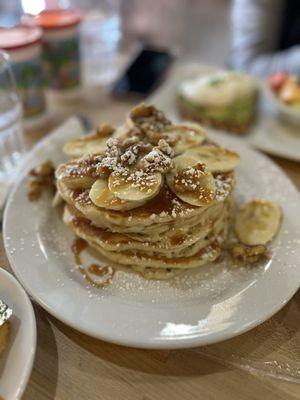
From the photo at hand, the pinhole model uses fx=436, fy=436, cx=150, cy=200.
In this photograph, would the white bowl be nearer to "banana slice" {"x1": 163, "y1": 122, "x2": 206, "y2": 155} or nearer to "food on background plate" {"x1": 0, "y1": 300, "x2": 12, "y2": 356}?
"banana slice" {"x1": 163, "y1": 122, "x2": 206, "y2": 155}

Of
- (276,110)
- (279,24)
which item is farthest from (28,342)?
(279,24)

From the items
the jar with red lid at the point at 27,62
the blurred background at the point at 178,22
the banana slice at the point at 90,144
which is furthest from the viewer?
the blurred background at the point at 178,22

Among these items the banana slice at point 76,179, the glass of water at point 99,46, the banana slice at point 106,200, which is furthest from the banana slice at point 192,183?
the glass of water at point 99,46

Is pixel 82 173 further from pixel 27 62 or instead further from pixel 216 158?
pixel 27 62

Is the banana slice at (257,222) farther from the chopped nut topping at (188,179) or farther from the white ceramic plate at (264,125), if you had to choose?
the white ceramic plate at (264,125)

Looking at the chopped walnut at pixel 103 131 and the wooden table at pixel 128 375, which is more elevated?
the chopped walnut at pixel 103 131

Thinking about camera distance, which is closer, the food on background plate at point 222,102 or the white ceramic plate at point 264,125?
the white ceramic plate at point 264,125

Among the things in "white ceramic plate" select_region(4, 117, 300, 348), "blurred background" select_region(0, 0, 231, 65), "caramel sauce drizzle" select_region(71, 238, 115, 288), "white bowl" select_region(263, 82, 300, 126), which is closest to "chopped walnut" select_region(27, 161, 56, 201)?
"white ceramic plate" select_region(4, 117, 300, 348)
